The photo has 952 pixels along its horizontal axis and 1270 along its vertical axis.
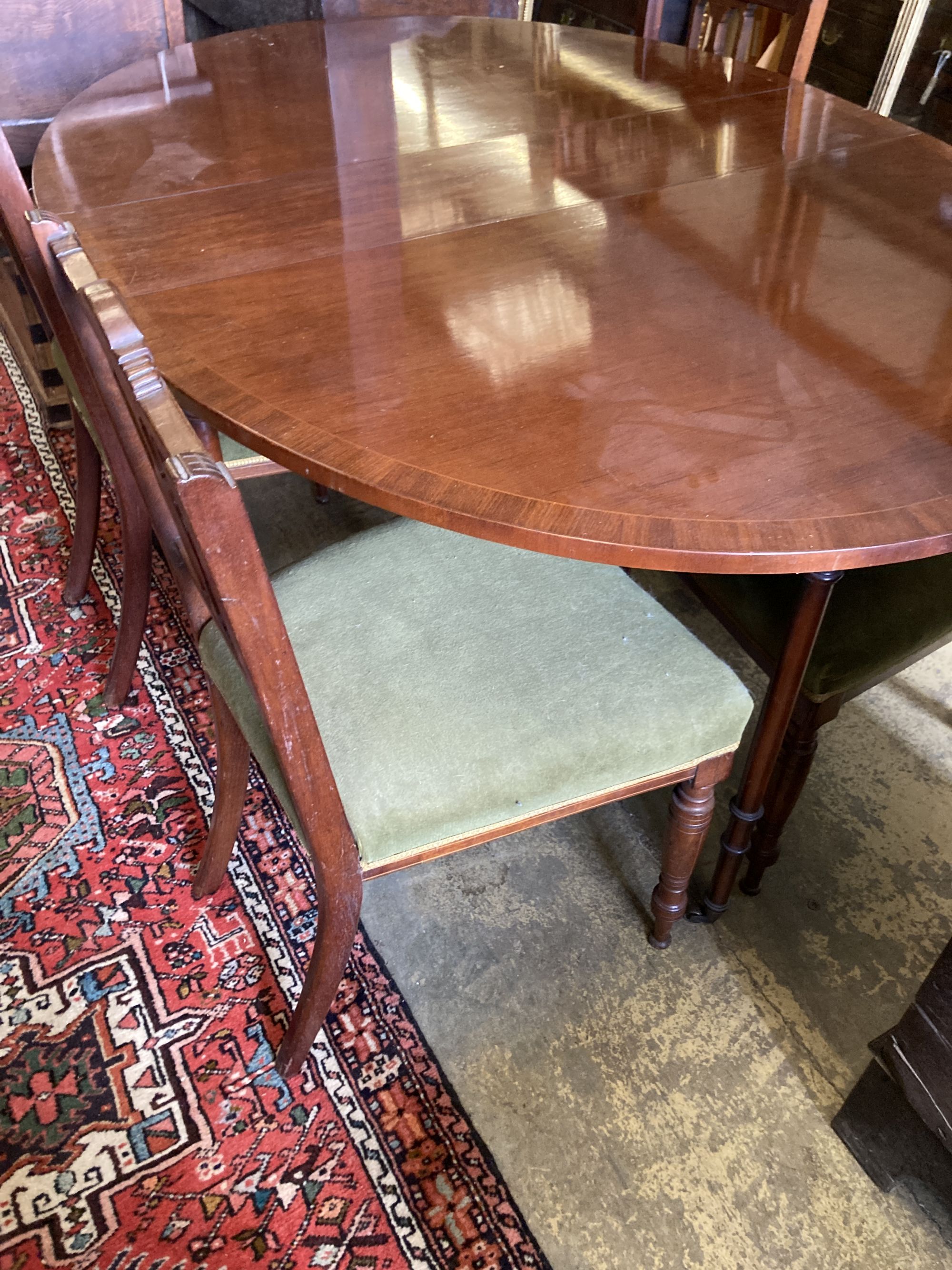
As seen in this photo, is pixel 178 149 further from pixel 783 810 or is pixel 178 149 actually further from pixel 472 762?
pixel 783 810

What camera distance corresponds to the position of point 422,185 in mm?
1312

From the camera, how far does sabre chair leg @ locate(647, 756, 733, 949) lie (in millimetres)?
1129

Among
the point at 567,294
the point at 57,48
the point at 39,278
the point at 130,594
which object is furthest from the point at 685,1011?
the point at 57,48

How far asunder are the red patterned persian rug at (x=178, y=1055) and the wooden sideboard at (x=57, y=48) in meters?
1.09

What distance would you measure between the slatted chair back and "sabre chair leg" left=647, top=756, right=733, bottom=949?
41 cm

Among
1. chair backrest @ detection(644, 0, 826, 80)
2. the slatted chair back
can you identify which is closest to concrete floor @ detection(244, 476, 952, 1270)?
the slatted chair back

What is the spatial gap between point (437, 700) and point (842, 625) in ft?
1.66

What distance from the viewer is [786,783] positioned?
4.09 ft

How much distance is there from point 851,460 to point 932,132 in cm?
205

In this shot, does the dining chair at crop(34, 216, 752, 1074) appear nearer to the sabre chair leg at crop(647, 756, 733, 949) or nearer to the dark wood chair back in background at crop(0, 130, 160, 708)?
the sabre chair leg at crop(647, 756, 733, 949)

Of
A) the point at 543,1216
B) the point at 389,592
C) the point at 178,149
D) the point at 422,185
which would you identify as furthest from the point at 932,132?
the point at 543,1216

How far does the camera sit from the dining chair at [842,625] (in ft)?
3.64

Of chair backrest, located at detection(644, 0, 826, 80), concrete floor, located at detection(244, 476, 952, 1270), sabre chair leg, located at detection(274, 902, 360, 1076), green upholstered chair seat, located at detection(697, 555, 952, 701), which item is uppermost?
chair backrest, located at detection(644, 0, 826, 80)

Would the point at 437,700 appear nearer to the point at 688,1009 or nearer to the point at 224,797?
the point at 224,797
